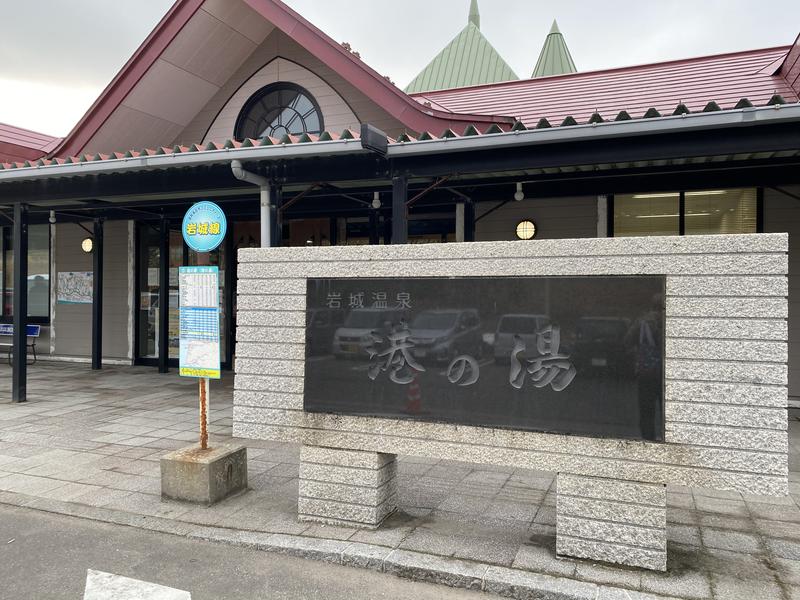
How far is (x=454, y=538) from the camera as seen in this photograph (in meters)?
4.10

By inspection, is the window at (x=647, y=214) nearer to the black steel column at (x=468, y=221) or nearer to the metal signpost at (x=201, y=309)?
the black steel column at (x=468, y=221)

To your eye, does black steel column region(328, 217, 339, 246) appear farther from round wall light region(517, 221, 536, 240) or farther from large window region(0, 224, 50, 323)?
large window region(0, 224, 50, 323)

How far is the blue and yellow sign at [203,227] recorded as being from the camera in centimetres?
488

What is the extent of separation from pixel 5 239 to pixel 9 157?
2660 mm

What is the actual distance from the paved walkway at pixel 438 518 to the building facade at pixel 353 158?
2720mm

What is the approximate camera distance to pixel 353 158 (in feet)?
22.4

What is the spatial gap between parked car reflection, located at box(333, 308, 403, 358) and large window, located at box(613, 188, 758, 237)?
21.1 ft

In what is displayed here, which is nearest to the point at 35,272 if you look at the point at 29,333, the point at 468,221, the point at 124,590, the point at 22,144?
the point at 29,333

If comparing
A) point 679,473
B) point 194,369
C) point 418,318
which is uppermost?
point 418,318

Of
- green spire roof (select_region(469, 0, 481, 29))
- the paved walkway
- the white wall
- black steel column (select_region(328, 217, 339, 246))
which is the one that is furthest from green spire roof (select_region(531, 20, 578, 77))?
the paved walkway

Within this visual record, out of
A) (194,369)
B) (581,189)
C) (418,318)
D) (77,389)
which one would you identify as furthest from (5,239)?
(418,318)

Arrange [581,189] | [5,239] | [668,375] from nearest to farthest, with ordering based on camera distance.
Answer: [668,375] → [581,189] → [5,239]

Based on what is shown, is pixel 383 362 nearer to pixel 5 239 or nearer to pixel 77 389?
pixel 77 389

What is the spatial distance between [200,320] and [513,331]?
2703 millimetres
